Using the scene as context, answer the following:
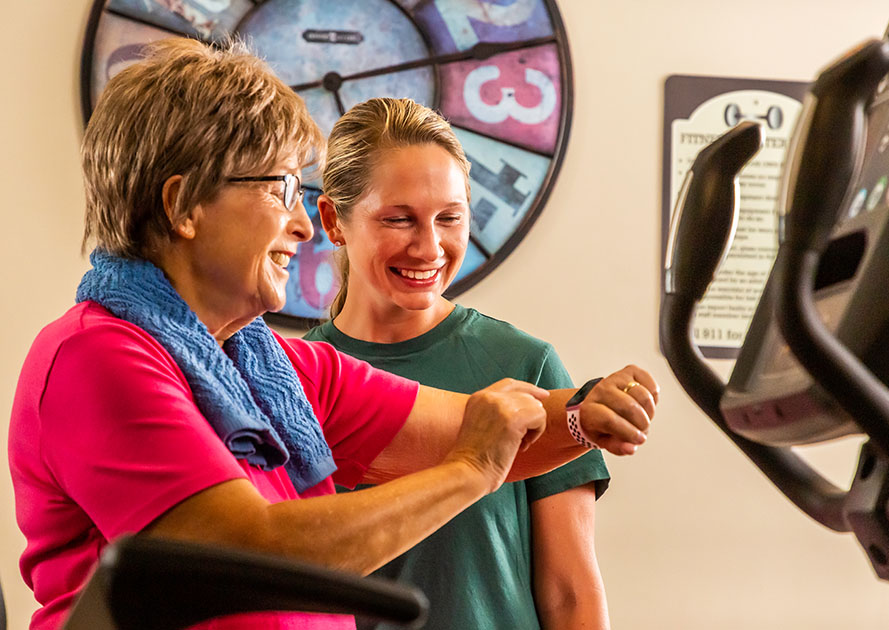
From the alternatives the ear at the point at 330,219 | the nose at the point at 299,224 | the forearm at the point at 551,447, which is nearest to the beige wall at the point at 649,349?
the ear at the point at 330,219

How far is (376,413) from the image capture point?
1.33 meters

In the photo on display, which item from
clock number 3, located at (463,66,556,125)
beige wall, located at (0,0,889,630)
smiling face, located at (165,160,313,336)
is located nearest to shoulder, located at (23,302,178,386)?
smiling face, located at (165,160,313,336)

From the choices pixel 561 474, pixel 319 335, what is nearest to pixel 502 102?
pixel 319 335

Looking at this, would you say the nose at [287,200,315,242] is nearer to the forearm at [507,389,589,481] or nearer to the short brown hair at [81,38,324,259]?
the short brown hair at [81,38,324,259]

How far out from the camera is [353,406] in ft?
4.35

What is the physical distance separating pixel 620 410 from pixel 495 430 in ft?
0.57

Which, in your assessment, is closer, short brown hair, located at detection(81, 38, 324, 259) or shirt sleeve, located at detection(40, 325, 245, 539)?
shirt sleeve, located at detection(40, 325, 245, 539)

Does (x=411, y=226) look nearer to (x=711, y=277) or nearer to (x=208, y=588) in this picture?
(x=711, y=277)

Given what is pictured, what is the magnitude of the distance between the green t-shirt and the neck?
19mm

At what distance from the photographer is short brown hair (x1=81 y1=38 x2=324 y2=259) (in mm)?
→ 1066

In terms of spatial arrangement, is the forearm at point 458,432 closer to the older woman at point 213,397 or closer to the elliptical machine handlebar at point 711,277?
the older woman at point 213,397

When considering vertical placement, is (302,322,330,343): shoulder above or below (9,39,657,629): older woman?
below

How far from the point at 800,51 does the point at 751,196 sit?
45cm

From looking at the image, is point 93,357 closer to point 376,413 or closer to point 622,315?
point 376,413
